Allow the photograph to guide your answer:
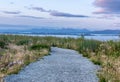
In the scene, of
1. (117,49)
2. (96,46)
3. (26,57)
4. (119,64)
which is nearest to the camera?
(119,64)

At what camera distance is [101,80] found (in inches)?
565

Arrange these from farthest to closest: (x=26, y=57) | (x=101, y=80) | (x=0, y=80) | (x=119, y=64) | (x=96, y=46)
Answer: (x=96, y=46), (x=26, y=57), (x=119, y=64), (x=101, y=80), (x=0, y=80)

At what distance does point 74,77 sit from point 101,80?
5.29 ft

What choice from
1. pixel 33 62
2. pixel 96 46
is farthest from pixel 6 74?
pixel 96 46

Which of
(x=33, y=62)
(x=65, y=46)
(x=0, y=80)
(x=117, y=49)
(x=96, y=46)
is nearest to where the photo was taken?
(x=0, y=80)

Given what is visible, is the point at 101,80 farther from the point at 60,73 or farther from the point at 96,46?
the point at 96,46

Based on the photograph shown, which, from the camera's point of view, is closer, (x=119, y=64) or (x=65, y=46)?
(x=119, y=64)

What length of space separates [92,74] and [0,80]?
16.4ft

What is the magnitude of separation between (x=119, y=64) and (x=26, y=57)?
6.43 m

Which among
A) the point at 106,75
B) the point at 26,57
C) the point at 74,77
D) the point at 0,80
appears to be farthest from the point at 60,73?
the point at 26,57

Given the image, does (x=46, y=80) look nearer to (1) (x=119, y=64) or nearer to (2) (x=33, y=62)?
(1) (x=119, y=64)

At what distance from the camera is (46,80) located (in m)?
14.6

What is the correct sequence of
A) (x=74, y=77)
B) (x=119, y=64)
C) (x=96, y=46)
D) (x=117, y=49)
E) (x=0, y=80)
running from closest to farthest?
1. (x=0, y=80)
2. (x=74, y=77)
3. (x=119, y=64)
4. (x=117, y=49)
5. (x=96, y=46)

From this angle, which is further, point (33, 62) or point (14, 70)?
point (33, 62)
